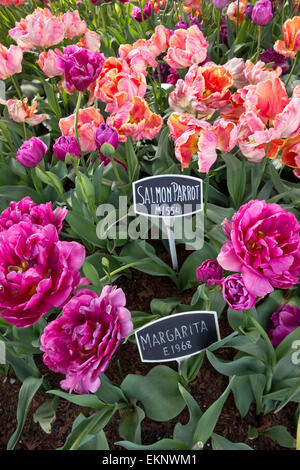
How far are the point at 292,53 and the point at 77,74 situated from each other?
565mm

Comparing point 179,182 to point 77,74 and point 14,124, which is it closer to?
point 77,74

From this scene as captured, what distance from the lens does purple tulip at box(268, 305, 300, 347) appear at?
0.70m

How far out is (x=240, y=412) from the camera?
0.71 meters

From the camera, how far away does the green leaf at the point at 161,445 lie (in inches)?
22.6

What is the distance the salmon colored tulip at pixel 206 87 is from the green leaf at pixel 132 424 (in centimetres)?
59

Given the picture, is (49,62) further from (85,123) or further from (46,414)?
(46,414)

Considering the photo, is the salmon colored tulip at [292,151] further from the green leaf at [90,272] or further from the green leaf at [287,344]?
the green leaf at [90,272]

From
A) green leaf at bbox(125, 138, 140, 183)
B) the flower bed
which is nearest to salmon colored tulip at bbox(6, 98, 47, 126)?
the flower bed

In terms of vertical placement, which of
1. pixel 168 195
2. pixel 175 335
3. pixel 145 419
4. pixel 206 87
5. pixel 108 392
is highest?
pixel 206 87

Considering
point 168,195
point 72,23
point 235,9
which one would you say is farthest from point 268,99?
point 235,9

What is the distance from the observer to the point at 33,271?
545 mm

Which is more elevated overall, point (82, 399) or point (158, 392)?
point (82, 399)

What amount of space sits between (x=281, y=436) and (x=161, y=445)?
232 millimetres

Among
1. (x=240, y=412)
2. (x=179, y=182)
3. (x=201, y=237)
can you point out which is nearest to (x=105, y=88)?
(x=179, y=182)
